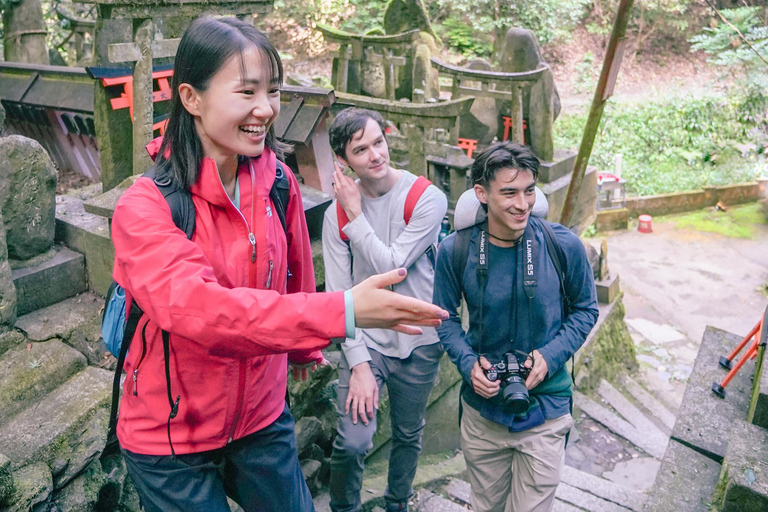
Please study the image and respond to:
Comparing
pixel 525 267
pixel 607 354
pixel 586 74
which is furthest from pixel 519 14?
pixel 525 267

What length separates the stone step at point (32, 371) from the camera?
2629 millimetres

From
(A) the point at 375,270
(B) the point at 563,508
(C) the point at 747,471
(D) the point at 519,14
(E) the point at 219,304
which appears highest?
(D) the point at 519,14

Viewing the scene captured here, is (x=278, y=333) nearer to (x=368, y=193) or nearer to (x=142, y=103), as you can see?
(x=368, y=193)

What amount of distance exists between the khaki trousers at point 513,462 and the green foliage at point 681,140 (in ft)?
40.6

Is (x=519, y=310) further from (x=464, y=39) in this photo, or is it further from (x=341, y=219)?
(x=464, y=39)

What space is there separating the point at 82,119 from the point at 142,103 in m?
1.65

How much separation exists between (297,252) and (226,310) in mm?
784

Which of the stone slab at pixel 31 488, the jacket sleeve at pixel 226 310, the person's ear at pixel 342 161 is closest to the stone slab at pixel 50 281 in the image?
the stone slab at pixel 31 488

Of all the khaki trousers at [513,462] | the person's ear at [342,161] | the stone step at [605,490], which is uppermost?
the person's ear at [342,161]

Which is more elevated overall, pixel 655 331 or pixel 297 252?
pixel 297 252

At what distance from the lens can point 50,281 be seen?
334 cm

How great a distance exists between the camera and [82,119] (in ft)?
16.9

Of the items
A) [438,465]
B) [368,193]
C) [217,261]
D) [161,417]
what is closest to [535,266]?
[368,193]

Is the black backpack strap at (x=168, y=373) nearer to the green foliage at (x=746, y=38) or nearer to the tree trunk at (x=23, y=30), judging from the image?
the tree trunk at (x=23, y=30)
